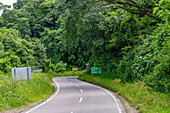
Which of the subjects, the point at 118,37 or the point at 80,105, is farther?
the point at 118,37

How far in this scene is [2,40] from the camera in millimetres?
24453

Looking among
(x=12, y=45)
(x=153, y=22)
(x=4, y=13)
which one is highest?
(x=4, y=13)

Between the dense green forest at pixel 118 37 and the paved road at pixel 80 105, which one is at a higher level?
the dense green forest at pixel 118 37

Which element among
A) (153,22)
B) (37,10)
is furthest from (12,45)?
(37,10)

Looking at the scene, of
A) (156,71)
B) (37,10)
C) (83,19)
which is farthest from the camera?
(37,10)

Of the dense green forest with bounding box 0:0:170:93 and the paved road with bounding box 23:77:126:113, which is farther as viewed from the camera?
the dense green forest with bounding box 0:0:170:93

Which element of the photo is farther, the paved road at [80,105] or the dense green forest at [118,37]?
the dense green forest at [118,37]

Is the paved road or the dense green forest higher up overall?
the dense green forest

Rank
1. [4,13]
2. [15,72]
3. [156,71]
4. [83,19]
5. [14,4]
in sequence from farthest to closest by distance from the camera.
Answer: [14,4], [4,13], [83,19], [15,72], [156,71]

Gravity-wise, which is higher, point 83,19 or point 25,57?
point 83,19

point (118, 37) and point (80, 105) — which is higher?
point (118, 37)

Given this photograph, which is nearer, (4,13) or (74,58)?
(74,58)

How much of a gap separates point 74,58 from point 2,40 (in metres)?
35.7

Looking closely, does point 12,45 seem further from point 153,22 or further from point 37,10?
point 37,10
